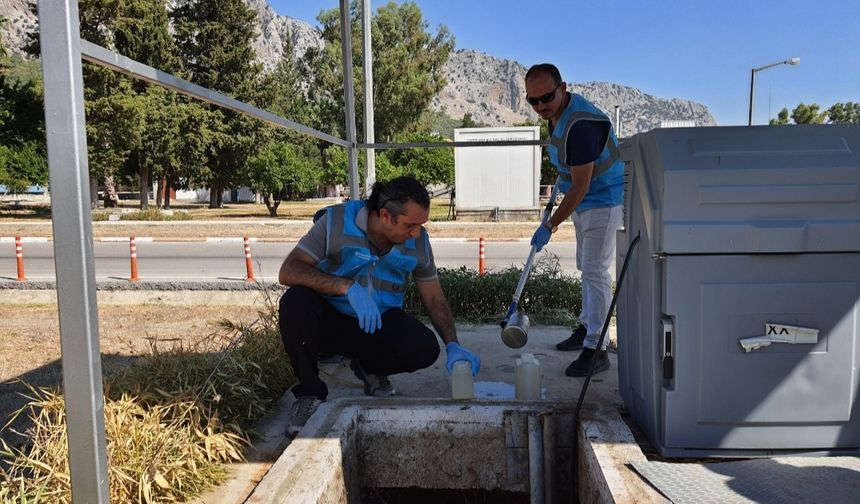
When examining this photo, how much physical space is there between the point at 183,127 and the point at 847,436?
29.5 m

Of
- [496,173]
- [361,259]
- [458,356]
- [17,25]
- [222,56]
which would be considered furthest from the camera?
[17,25]

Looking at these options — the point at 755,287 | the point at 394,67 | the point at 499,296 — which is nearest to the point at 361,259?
the point at 755,287

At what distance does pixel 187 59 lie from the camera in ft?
97.2

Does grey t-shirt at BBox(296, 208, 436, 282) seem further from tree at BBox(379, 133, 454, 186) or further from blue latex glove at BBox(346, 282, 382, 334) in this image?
tree at BBox(379, 133, 454, 186)

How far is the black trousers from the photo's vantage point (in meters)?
2.73

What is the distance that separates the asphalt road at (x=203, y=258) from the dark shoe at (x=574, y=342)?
5298mm

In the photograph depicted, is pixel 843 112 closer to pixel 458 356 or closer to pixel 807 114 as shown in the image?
pixel 807 114

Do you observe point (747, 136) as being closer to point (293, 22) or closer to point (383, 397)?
point (383, 397)

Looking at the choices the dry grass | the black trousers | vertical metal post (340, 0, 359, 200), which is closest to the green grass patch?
the dry grass

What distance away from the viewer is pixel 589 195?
3.38m

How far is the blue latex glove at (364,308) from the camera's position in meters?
2.74

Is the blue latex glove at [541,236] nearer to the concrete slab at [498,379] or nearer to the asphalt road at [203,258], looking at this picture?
the concrete slab at [498,379]

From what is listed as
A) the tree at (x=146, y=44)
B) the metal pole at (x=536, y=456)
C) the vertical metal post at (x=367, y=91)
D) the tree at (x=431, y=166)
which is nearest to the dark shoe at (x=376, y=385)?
the metal pole at (x=536, y=456)

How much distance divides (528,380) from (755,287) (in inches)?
41.7
